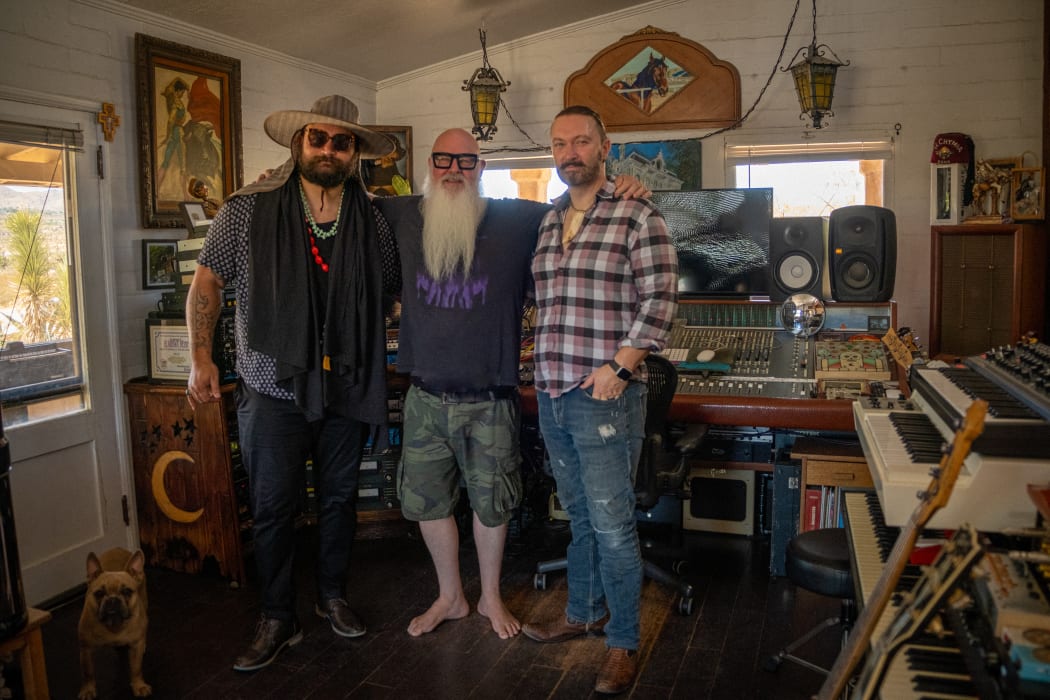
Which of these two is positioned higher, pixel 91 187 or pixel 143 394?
pixel 91 187

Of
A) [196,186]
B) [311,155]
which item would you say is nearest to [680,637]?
[311,155]

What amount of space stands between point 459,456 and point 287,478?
54 centimetres

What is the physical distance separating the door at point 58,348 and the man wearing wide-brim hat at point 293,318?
92 cm

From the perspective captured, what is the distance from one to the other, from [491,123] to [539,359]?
2.94m

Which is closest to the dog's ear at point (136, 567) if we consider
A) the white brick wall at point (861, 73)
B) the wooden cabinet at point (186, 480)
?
the wooden cabinet at point (186, 480)

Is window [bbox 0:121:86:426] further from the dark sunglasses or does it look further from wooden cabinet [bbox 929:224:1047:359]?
wooden cabinet [bbox 929:224:1047:359]

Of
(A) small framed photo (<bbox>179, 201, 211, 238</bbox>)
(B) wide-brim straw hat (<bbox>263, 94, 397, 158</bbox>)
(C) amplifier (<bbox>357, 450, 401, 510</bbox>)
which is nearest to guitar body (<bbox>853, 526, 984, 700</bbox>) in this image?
(B) wide-brim straw hat (<bbox>263, 94, 397, 158</bbox>)

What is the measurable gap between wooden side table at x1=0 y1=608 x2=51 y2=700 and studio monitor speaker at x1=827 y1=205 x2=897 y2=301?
3.14 meters

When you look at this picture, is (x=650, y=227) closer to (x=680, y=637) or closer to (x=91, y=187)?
(x=680, y=637)

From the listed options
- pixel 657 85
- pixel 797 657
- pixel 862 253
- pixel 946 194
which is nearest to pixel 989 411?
pixel 797 657

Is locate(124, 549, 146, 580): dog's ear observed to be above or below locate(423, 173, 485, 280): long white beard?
below

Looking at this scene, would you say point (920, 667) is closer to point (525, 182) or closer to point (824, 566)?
point (824, 566)

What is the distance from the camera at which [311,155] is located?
2789mm

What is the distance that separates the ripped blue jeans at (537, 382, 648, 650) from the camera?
2477 mm
